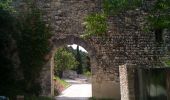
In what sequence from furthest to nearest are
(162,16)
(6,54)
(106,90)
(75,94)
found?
(75,94), (106,90), (6,54), (162,16)

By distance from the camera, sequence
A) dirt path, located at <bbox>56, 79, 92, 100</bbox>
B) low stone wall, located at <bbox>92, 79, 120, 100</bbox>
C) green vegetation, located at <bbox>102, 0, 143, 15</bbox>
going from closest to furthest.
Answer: green vegetation, located at <bbox>102, 0, 143, 15</bbox> < low stone wall, located at <bbox>92, 79, 120, 100</bbox> < dirt path, located at <bbox>56, 79, 92, 100</bbox>

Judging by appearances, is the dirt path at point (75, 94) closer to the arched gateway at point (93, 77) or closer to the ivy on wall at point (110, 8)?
the arched gateway at point (93, 77)

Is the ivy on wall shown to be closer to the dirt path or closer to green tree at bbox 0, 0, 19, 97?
green tree at bbox 0, 0, 19, 97

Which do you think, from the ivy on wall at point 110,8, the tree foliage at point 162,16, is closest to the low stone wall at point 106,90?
the ivy on wall at point 110,8

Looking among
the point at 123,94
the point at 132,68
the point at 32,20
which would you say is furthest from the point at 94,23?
the point at 32,20

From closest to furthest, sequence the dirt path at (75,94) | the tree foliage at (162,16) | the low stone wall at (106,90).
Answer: the tree foliage at (162,16), the low stone wall at (106,90), the dirt path at (75,94)

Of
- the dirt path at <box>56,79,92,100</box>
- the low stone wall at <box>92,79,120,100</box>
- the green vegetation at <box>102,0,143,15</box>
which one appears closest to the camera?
the green vegetation at <box>102,0,143,15</box>

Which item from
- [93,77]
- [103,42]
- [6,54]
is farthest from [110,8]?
[93,77]

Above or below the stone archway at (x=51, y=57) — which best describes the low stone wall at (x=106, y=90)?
below

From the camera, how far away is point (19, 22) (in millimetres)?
17078

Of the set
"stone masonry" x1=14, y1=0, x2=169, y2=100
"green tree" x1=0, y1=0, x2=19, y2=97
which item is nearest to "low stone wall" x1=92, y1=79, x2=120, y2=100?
"stone masonry" x1=14, y1=0, x2=169, y2=100

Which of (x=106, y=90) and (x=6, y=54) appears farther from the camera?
(x=106, y=90)

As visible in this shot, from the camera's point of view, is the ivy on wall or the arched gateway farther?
the arched gateway

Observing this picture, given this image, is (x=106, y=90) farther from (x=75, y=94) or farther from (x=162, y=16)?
Result: (x=162, y=16)
